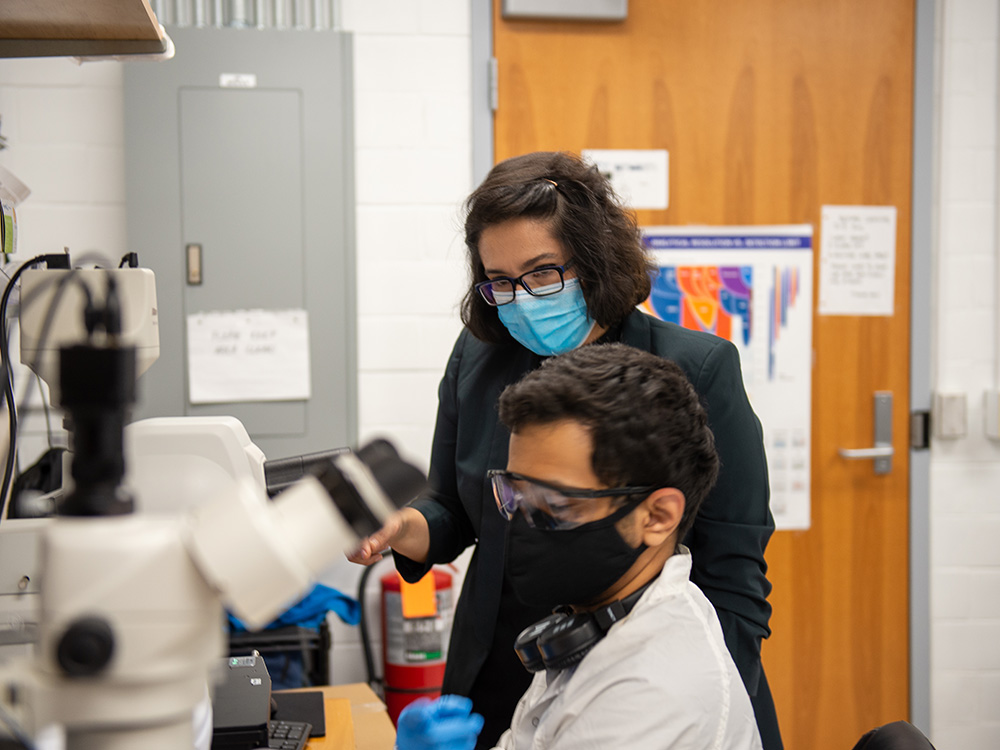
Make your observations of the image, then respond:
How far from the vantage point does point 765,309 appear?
2482 millimetres

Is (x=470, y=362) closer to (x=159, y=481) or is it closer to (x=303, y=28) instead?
(x=159, y=481)

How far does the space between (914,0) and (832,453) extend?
4.56 feet

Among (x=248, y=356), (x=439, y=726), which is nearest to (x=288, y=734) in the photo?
(x=439, y=726)

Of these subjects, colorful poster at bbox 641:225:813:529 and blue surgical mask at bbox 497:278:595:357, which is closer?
blue surgical mask at bbox 497:278:595:357

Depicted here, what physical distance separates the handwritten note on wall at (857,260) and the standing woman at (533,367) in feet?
4.38

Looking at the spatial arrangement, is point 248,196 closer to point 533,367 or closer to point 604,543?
point 533,367

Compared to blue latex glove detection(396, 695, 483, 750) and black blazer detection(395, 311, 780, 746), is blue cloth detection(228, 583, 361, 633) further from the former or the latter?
blue latex glove detection(396, 695, 483, 750)

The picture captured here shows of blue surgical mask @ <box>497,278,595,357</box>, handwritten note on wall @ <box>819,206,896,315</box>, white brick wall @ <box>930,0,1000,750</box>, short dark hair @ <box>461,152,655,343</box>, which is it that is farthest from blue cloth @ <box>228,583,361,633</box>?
white brick wall @ <box>930,0,1000,750</box>

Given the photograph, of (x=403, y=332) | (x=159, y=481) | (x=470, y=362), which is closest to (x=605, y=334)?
(x=470, y=362)

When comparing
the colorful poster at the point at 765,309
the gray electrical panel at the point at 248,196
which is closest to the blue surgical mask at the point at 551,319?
the gray electrical panel at the point at 248,196

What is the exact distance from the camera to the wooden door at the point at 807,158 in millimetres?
2387

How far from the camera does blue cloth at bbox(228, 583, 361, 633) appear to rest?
2.07m

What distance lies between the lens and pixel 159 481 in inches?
33.5

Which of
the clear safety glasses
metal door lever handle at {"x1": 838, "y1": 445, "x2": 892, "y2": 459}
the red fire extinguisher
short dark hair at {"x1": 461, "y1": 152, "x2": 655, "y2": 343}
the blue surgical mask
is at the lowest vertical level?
the red fire extinguisher
